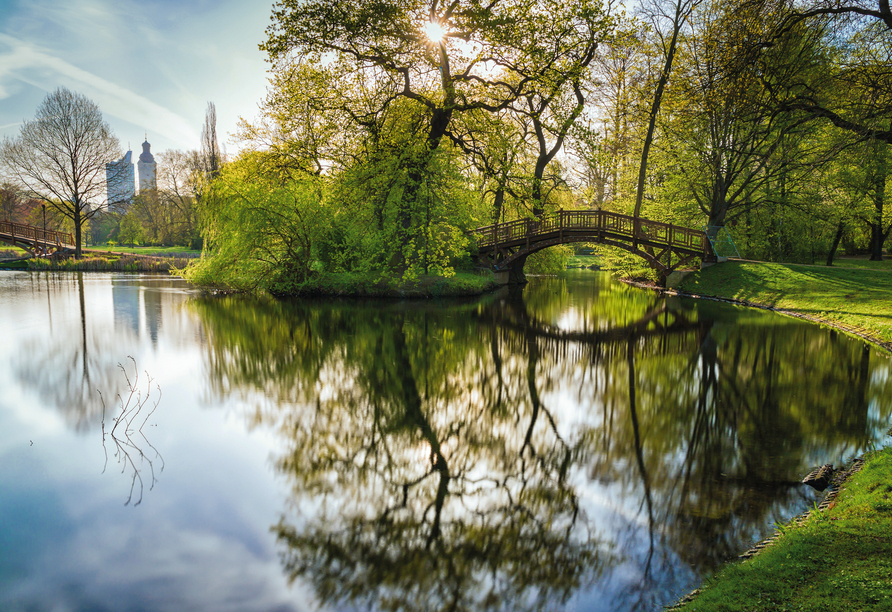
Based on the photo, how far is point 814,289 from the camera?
18922 mm

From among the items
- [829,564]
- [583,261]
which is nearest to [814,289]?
[829,564]

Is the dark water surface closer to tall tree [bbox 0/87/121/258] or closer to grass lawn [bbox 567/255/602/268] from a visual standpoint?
tall tree [bbox 0/87/121/258]

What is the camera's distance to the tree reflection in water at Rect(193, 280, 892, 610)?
13.6 ft

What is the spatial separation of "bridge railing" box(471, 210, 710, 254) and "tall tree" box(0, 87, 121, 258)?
30.5 m

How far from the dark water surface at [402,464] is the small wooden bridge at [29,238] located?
105 ft

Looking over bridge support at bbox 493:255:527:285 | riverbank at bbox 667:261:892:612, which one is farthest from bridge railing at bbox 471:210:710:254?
riverbank at bbox 667:261:892:612

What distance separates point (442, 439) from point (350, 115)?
18.3 meters

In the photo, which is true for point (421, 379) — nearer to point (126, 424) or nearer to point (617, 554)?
point (126, 424)

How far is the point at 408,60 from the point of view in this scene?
2084cm

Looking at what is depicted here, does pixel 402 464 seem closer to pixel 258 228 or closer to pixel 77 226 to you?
pixel 258 228

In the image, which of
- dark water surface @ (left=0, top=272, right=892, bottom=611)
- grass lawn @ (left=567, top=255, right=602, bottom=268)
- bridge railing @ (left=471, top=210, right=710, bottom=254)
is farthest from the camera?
grass lawn @ (left=567, top=255, right=602, bottom=268)

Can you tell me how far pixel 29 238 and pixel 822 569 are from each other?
48.6 m

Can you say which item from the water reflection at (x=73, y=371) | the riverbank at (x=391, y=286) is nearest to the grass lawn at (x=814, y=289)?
the riverbank at (x=391, y=286)

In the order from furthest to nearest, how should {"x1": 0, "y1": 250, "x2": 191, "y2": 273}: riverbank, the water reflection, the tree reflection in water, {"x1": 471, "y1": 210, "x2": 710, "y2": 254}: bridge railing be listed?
1. {"x1": 0, "y1": 250, "x2": 191, "y2": 273}: riverbank
2. {"x1": 471, "y1": 210, "x2": 710, "y2": 254}: bridge railing
3. the water reflection
4. the tree reflection in water
